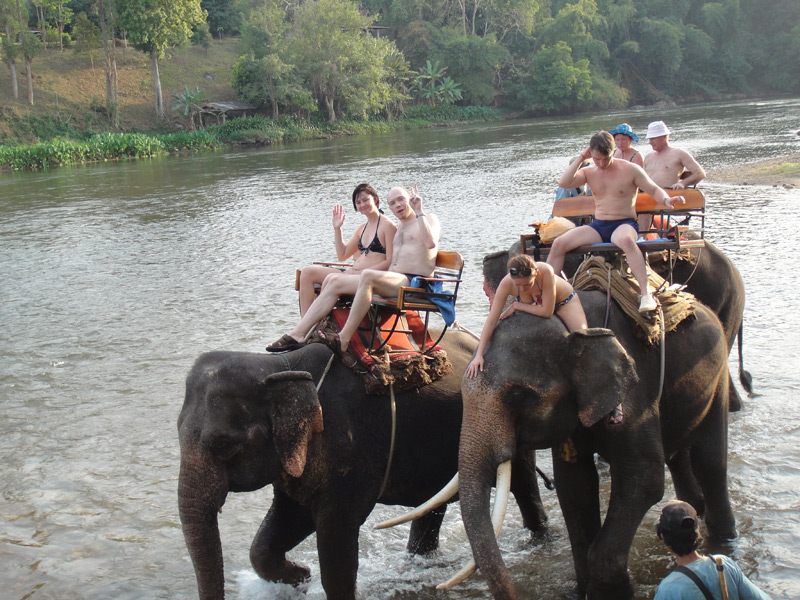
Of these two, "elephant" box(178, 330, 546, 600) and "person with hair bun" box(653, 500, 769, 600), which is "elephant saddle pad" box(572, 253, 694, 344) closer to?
"elephant" box(178, 330, 546, 600)

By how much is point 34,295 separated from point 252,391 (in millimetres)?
11622

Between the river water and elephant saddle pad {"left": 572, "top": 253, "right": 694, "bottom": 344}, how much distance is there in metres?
1.58

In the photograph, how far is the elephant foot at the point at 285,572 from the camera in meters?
5.40

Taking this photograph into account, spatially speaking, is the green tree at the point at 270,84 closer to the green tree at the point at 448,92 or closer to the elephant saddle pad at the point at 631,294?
the green tree at the point at 448,92

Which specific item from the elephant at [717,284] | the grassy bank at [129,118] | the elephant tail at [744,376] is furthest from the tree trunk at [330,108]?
the elephant at [717,284]

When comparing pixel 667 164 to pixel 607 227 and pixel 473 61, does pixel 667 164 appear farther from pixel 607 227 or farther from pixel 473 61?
pixel 473 61

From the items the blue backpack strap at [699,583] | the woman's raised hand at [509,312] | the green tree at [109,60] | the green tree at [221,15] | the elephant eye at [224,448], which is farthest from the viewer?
the green tree at [221,15]

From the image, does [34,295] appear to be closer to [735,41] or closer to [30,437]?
[30,437]

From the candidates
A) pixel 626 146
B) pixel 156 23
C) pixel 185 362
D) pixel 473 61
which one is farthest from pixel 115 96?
pixel 626 146

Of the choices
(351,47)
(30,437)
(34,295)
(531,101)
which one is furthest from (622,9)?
(30,437)

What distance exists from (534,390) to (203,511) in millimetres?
1704

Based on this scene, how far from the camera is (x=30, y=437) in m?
8.43

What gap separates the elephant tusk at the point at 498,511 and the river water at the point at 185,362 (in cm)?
160

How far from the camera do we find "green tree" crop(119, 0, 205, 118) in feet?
191
